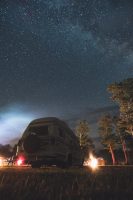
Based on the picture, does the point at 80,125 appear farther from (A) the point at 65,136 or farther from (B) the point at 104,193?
(B) the point at 104,193


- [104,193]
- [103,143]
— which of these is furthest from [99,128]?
[104,193]

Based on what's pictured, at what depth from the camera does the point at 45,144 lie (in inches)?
515

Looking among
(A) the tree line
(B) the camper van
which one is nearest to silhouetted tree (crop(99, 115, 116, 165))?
(A) the tree line

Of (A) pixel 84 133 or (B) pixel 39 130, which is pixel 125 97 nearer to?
(A) pixel 84 133

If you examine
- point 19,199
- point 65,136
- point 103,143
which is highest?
point 103,143

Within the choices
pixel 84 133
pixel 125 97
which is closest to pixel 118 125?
pixel 125 97

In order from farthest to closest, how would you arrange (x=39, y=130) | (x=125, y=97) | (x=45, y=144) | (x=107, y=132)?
(x=107, y=132) → (x=125, y=97) → (x=39, y=130) → (x=45, y=144)

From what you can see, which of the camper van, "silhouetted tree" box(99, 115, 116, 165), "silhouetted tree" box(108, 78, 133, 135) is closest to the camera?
the camper van

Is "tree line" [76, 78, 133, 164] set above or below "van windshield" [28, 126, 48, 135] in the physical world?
above

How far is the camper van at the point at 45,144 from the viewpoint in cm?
1302

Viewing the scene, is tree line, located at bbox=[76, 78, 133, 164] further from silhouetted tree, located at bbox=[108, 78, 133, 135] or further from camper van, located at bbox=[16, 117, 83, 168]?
camper van, located at bbox=[16, 117, 83, 168]

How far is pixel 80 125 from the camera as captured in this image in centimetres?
7394

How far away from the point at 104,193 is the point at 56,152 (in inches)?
356

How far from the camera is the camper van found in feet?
42.7
